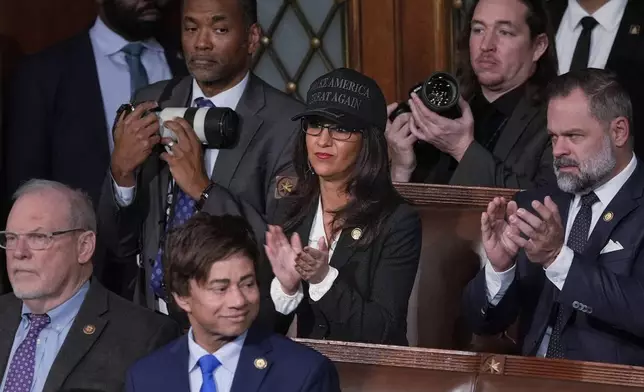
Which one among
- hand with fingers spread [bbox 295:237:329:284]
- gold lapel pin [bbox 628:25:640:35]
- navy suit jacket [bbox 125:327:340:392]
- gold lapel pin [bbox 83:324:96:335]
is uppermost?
gold lapel pin [bbox 628:25:640:35]

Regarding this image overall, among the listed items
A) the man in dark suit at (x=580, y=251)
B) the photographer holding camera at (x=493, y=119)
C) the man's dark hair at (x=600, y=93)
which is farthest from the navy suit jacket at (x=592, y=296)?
the photographer holding camera at (x=493, y=119)

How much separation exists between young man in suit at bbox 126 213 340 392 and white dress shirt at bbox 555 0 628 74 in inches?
56.8

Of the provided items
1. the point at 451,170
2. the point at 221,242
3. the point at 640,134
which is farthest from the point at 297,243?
the point at 640,134

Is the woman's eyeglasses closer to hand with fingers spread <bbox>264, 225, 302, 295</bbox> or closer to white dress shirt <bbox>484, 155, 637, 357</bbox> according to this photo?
hand with fingers spread <bbox>264, 225, 302, 295</bbox>

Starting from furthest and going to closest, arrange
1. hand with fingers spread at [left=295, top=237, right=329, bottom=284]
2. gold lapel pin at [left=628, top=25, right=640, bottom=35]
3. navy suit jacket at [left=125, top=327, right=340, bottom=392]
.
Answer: gold lapel pin at [left=628, top=25, right=640, bottom=35] < hand with fingers spread at [left=295, top=237, right=329, bottom=284] < navy suit jacket at [left=125, top=327, right=340, bottom=392]

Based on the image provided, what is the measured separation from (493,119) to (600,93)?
55cm

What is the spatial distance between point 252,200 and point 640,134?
106 centimetres

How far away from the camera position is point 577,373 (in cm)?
310

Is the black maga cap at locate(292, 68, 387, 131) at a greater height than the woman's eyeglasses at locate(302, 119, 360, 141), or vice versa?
the black maga cap at locate(292, 68, 387, 131)

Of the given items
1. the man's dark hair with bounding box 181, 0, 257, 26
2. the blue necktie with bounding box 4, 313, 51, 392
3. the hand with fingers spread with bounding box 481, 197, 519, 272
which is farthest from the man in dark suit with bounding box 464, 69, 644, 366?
the blue necktie with bounding box 4, 313, 51, 392

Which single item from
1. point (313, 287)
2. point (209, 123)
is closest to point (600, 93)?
point (313, 287)

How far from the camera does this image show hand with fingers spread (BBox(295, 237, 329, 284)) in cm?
329

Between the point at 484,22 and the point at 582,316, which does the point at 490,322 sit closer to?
the point at 582,316

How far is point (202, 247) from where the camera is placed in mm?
3139
